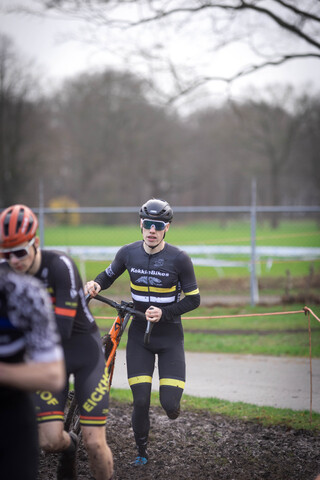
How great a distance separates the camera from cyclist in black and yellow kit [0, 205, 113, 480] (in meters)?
3.05

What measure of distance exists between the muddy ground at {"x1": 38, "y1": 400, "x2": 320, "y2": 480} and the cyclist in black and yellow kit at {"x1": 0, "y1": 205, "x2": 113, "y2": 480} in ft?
2.93

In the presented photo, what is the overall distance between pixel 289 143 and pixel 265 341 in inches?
1567

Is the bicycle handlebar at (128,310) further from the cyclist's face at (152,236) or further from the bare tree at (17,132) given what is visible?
the bare tree at (17,132)

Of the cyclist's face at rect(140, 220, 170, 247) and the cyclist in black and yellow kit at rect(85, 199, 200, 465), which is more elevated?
the cyclist's face at rect(140, 220, 170, 247)

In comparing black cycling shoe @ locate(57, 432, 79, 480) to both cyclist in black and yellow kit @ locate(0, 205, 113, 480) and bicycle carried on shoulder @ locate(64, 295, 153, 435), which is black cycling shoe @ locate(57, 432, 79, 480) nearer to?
cyclist in black and yellow kit @ locate(0, 205, 113, 480)

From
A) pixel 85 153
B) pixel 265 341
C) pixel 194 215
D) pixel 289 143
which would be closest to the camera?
pixel 265 341

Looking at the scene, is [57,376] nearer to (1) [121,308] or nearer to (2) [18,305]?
(2) [18,305]

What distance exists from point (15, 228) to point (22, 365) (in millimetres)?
813

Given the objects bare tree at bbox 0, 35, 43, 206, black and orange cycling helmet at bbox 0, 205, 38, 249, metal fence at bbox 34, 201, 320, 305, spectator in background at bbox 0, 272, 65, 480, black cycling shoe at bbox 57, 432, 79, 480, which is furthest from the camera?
bare tree at bbox 0, 35, 43, 206

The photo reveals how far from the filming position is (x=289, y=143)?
45906 millimetres

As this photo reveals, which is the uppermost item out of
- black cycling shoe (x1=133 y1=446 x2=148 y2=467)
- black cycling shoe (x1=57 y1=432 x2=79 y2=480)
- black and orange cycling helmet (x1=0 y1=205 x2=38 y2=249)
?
black and orange cycling helmet (x1=0 y1=205 x2=38 y2=249)

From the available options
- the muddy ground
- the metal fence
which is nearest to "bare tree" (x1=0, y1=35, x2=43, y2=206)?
the metal fence

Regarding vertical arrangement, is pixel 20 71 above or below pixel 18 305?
below

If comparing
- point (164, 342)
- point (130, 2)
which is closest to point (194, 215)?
point (130, 2)
